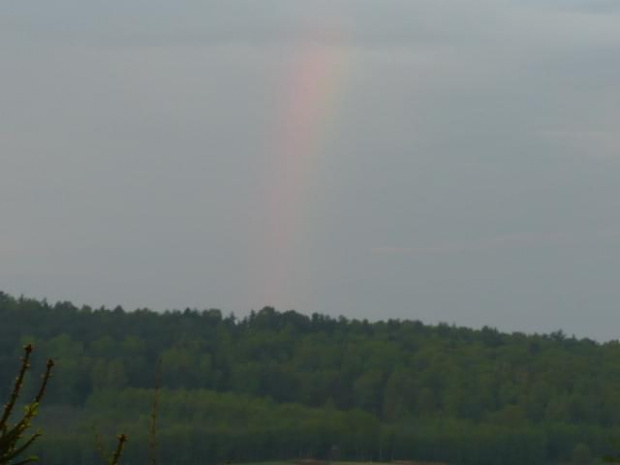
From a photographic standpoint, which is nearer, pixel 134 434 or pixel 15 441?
pixel 15 441

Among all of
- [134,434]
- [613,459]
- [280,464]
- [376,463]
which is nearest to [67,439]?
[134,434]

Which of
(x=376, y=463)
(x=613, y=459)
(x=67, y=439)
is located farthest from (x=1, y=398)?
(x=613, y=459)

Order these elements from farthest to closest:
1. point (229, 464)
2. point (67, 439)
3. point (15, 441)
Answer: point (67, 439), point (229, 464), point (15, 441)

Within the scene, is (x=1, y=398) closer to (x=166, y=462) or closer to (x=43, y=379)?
(x=166, y=462)

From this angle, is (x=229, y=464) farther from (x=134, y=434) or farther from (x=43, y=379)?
(x=134, y=434)

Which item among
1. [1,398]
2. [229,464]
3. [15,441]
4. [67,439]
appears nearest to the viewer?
[15,441]

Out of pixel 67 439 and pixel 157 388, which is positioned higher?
→ pixel 67 439

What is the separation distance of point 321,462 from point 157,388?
19309cm

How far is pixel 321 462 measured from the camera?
19912cm

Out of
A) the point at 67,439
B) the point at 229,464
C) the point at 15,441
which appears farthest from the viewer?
the point at 67,439

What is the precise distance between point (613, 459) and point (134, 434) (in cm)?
18373

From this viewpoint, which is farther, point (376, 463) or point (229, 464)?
point (376, 463)

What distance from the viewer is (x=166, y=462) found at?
198000 mm

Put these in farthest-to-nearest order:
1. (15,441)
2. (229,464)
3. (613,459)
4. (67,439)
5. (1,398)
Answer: (1,398) < (67,439) < (613,459) < (229,464) < (15,441)
